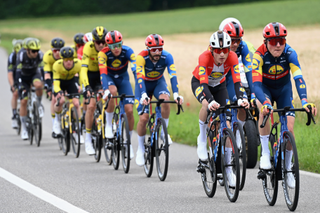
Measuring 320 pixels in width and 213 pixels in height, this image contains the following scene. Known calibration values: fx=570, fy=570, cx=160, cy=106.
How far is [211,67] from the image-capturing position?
303 inches

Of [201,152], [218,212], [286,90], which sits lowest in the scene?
[218,212]

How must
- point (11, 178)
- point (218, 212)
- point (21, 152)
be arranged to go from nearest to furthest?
point (218, 212) → point (11, 178) → point (21, 152)

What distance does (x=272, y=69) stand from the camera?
7453 millimetres

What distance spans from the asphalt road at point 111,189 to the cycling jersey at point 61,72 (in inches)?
58.9

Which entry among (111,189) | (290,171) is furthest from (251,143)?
(290,171)

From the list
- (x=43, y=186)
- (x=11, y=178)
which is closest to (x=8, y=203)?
(x=43, y=186)

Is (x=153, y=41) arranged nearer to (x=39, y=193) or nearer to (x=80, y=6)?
(x=39, y=193)

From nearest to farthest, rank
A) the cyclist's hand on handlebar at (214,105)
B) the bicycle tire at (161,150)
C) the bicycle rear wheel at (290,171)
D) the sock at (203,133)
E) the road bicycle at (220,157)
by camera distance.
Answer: the bicycle rear wheel at (290,171) → the road bicycle at (220,157) → the cyclist's hand on handlebar at (214,105) → the sock at (203,133) → the bicycle tire at (161,150)

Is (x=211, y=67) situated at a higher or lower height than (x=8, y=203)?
higher

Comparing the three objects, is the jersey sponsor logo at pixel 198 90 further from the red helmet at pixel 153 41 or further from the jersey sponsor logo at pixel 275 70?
the red helmet at pixel 153 41

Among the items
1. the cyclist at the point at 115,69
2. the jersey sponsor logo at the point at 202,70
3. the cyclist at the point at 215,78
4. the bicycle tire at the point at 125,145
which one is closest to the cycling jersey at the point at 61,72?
the cyclist at the point at 115,69

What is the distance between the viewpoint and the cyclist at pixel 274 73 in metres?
7.00

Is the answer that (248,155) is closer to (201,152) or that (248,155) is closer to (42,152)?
(201,152)

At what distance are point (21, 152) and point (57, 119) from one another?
1067mm
